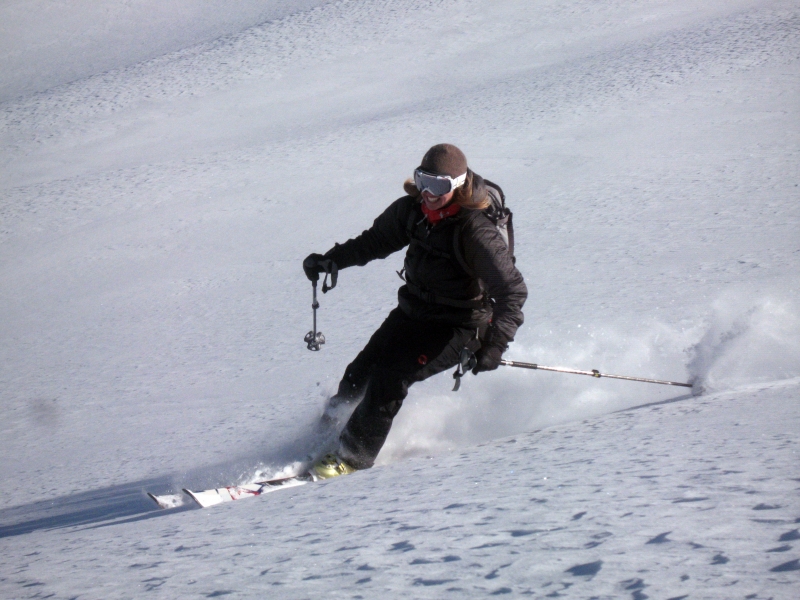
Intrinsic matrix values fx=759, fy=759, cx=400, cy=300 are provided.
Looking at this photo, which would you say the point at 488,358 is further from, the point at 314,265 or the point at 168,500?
the point at 168,500

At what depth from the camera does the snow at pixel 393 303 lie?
1.93 m

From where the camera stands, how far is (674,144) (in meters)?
8.92

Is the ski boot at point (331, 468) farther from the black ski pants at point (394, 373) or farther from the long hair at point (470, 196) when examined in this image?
the long hair at point (470, 196)

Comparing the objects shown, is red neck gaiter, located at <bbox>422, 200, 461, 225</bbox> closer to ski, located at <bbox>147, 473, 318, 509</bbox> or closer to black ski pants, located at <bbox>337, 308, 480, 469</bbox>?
black ski pants, located at <bbox>337, 308, 480, 469</bbox>

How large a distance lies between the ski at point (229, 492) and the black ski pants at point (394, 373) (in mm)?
259

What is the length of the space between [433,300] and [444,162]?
671mm

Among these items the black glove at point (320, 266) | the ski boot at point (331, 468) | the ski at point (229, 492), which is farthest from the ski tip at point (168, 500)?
the black glove at point (320, 266)

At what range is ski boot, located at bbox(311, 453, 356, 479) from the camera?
3.50 meters

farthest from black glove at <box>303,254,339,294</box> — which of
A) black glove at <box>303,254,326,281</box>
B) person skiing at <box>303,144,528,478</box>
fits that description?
person skiing at <box>303,144,528,478</box>

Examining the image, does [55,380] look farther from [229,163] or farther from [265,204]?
[229,163]

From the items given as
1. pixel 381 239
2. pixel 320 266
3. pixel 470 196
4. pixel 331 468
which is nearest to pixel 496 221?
pixel 470 196

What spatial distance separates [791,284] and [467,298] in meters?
2.76

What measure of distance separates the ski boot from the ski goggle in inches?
51.9

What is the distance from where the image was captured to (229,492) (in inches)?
129
